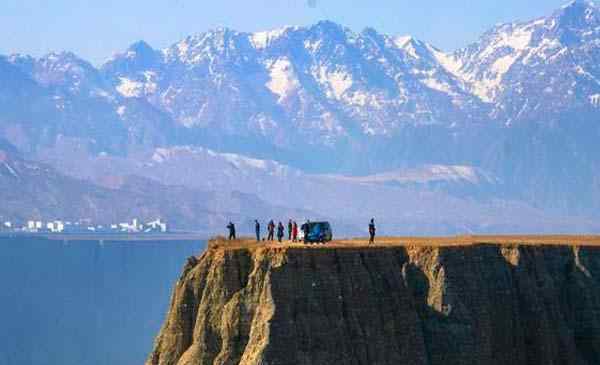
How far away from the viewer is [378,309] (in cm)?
5672

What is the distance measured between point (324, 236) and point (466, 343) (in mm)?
7577

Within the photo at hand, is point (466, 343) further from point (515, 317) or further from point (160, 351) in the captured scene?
point (160, 351)

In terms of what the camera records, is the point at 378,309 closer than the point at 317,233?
Yes

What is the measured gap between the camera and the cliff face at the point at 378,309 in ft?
180

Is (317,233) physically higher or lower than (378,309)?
higher

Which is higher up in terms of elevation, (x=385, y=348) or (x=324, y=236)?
(x=324, y=236)

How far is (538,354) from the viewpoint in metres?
62.6

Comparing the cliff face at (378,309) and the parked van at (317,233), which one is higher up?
the parked van at (317,233)

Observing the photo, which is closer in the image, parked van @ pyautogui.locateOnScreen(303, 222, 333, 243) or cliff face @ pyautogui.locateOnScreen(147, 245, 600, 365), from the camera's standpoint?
cliff face @ pyautogui.locateOnScreen(147, 245, 600, 365)

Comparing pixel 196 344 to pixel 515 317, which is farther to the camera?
pixel 515 317

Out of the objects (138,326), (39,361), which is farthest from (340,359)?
(138,326)

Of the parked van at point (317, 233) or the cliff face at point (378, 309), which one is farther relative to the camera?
the parked van at point (317, 233)

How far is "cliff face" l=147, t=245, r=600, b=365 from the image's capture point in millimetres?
54969

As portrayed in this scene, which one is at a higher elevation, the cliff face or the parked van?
the parked van
